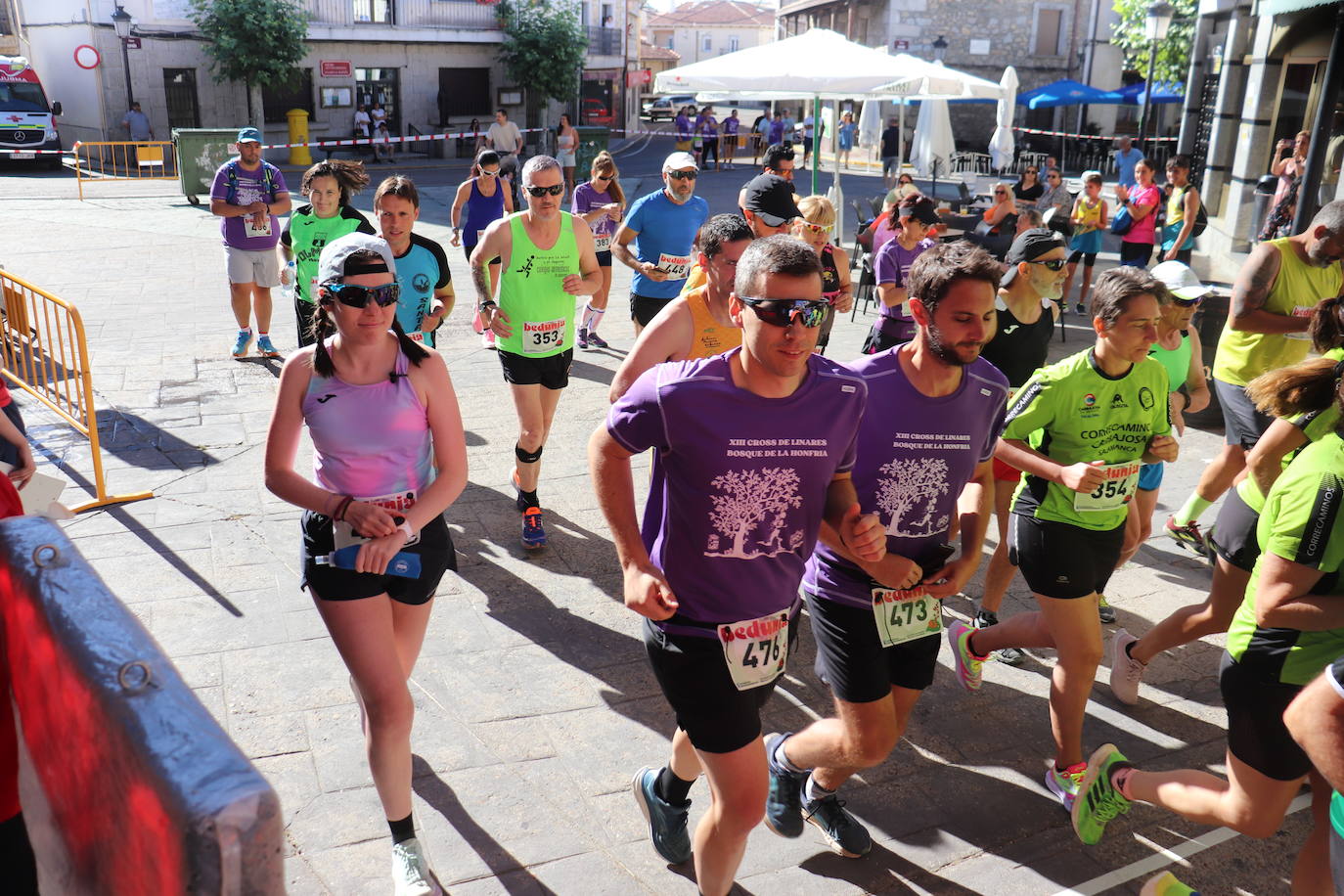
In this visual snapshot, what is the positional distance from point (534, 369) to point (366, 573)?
284cm

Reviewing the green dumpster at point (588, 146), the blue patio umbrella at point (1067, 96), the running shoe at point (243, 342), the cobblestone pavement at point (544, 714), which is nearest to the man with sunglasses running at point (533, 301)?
the cobblestone pavement at point (544, 714)

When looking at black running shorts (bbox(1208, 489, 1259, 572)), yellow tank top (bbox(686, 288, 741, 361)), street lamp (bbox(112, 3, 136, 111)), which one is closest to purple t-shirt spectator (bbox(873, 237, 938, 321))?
yellow tank top (bbox(686, 288, 741, 361))

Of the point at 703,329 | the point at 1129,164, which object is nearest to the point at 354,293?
the point at 703,329

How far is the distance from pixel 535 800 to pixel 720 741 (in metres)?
1.15

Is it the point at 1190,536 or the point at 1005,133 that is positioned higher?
the point at 1005,133

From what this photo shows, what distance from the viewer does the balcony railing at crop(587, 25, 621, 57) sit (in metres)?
46.3

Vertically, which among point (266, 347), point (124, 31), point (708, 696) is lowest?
point (266, 347)

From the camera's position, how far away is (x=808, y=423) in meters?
2.87

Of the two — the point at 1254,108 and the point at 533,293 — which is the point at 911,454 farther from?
the point at 1254,108

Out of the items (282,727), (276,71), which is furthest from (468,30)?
(282,727)

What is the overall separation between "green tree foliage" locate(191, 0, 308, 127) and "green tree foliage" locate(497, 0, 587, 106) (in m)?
7.27

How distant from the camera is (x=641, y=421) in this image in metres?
2.84

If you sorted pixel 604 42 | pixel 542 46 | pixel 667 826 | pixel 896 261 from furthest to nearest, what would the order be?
1. pixel 604 42
2. pixel 542 46
3. pixel 896 261
4. pixel 667 826

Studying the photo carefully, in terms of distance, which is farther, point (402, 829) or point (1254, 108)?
point (1254, 108)
